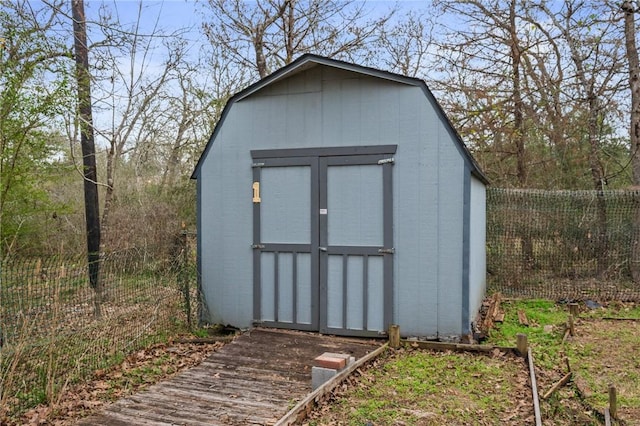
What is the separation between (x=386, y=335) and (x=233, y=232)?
2464mm

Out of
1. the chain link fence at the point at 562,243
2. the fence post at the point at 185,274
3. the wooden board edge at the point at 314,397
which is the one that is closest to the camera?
the wooden board edge at the point at 314,397

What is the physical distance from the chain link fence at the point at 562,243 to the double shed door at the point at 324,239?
386 centimetres

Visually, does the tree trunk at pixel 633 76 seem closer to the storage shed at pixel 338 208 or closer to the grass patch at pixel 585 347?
the grass patch at pixel 585 347

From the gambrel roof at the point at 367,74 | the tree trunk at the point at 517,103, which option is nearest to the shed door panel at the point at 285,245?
the gambrel roof at the point at 367,74

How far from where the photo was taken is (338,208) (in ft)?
20.6

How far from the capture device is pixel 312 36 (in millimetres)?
13742

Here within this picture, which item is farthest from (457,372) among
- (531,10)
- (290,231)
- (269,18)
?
(269,18)

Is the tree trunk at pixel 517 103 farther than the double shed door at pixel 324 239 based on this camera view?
Yes

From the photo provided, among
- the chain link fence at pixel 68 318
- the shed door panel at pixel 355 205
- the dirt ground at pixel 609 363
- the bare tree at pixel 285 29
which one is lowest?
the dirt ground at pixel 609 363

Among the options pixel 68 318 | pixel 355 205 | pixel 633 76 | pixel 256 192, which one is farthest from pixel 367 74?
pixel 633 76

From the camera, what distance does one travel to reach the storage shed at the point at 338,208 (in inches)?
232

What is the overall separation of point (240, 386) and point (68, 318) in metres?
1.81

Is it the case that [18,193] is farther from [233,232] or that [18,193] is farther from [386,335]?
[386,335]

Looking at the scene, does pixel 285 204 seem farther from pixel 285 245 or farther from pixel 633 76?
pixel 633 76
